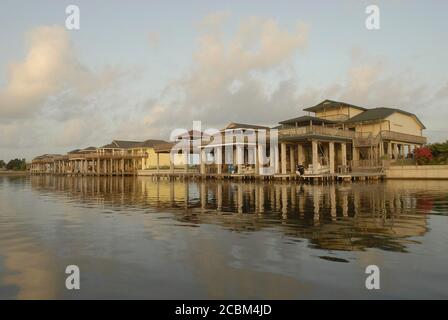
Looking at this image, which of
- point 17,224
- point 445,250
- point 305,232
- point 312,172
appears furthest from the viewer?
point 312,172

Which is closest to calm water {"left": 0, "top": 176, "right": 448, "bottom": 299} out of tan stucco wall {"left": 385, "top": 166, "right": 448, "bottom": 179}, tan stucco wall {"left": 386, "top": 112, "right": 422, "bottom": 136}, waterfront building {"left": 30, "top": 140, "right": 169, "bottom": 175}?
tan stucco wall {"left": 385, "top": 166, "right": 448, "bottom": 179}

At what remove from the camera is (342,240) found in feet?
33.8

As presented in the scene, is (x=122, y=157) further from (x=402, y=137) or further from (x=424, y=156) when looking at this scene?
(x=424, y=156)

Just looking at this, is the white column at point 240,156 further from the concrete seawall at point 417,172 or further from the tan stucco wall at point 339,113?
the concrete seawall at point 417,172

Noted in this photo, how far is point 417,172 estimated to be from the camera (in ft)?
154

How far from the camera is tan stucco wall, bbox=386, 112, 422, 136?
183ft

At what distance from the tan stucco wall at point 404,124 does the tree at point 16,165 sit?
17433 centimetres

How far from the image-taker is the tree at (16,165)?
184 meters

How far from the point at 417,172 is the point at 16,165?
19333 cm

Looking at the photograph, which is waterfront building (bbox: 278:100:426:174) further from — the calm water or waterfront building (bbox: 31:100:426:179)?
the calm water

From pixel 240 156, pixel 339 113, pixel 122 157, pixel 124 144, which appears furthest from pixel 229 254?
pixel 124 144

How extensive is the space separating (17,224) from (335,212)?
42.4 feet
